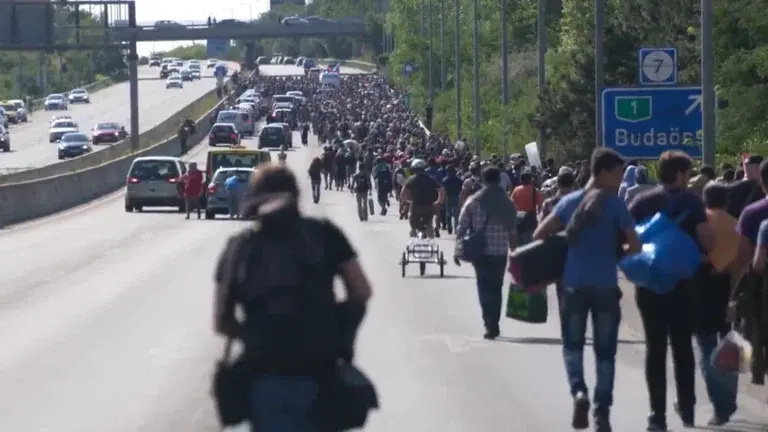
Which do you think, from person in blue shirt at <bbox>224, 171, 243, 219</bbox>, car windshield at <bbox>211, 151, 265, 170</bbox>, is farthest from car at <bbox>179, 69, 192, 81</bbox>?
person in blue shirt at <bbox>224, 171, 243, 219</bbox>

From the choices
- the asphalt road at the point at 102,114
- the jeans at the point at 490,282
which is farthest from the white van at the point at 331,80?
the jeans at the point at 490,282

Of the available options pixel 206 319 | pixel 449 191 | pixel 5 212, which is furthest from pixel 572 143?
pixel 206 319

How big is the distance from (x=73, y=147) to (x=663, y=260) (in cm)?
7101

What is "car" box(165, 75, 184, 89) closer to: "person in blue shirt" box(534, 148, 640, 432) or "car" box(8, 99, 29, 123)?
"car" box(8, 99, 29, 123)

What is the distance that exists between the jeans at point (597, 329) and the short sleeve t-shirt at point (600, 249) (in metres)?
0.05

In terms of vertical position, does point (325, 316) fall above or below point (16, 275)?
above

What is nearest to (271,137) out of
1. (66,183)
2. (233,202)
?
(66,183)

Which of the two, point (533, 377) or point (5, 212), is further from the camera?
point (5, 212)

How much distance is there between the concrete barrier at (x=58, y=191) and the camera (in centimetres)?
4500

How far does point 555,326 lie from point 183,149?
6535 centimetres

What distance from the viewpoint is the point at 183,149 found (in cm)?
8338

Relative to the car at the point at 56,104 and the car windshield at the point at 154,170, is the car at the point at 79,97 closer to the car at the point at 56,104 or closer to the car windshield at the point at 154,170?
the car at the point at 56,104

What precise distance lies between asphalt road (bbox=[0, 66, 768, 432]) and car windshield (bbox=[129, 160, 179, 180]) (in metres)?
18.2

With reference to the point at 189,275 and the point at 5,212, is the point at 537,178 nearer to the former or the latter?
the point at 189,275
